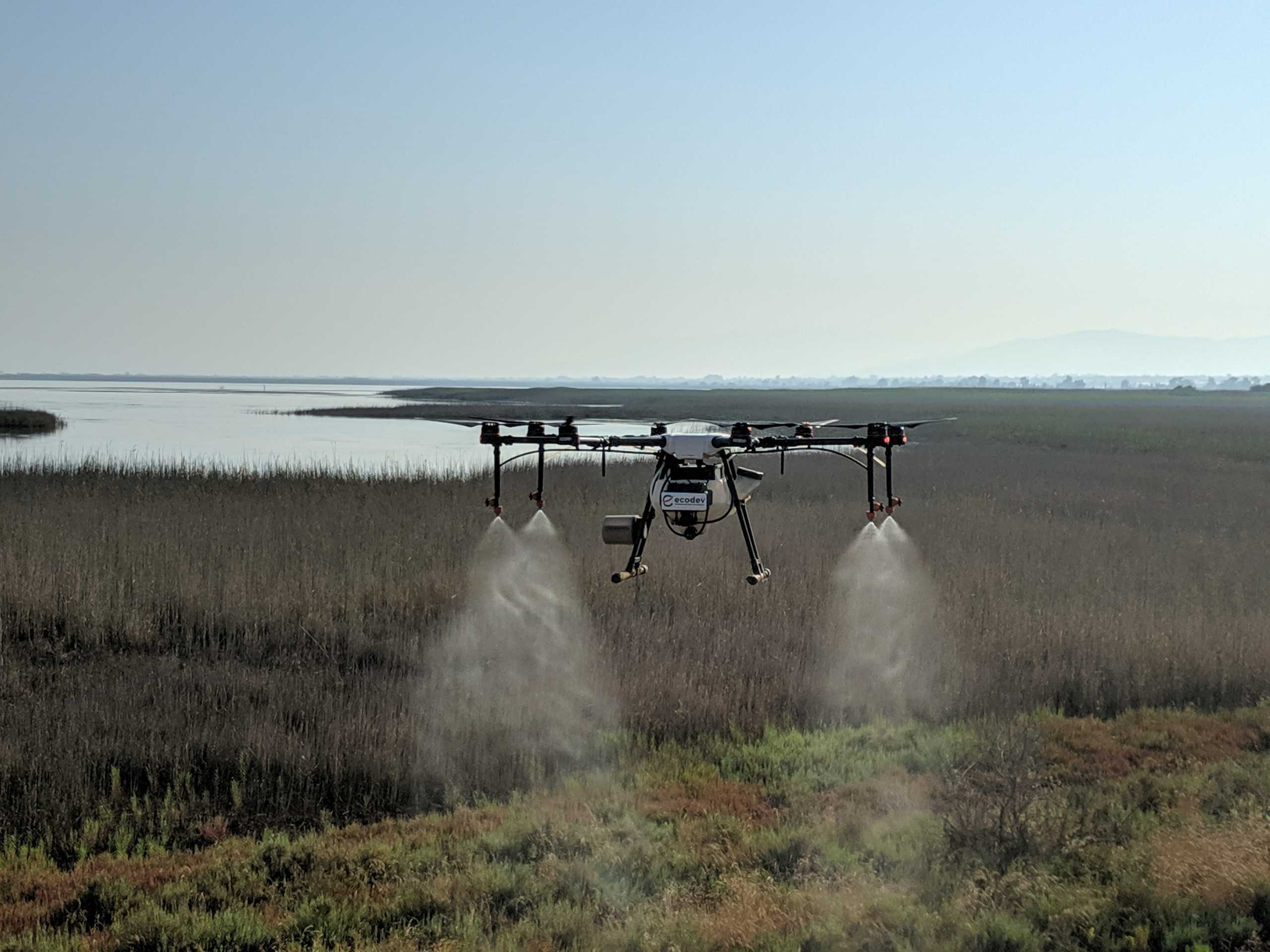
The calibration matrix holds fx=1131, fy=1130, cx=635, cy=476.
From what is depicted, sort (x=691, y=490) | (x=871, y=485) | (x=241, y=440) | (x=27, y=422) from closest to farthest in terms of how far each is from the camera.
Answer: (x=691, y=490)
(x=871, y=485)
(x=241, y=440)
(x=27, y=422)

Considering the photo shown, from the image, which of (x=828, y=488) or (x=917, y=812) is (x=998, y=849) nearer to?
(x=917, y=812)

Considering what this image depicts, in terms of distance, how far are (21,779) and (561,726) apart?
5136 mm

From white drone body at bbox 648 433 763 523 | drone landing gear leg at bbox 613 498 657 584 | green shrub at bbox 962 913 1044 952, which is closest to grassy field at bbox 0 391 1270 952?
green shrub at bbox 962 913 1044 952

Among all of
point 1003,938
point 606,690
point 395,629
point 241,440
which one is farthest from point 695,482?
point 241,440

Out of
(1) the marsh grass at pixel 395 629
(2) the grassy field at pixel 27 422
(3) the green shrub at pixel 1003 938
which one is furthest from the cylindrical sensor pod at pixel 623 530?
(2) the grassy field at pixel 27 422

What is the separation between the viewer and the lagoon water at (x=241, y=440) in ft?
150

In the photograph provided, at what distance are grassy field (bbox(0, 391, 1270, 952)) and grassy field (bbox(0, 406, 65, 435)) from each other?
44959 millimetres

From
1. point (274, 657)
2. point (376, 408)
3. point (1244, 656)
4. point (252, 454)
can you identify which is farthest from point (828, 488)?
point (376, 408)

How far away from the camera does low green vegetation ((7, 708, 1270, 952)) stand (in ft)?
24.6

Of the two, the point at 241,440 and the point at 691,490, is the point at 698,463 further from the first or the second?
the point at 241,440

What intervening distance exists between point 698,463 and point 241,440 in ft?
205

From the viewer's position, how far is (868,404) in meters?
104

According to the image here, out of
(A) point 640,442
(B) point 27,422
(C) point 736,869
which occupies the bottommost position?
(C) point 736,869

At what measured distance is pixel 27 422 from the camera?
237ft
